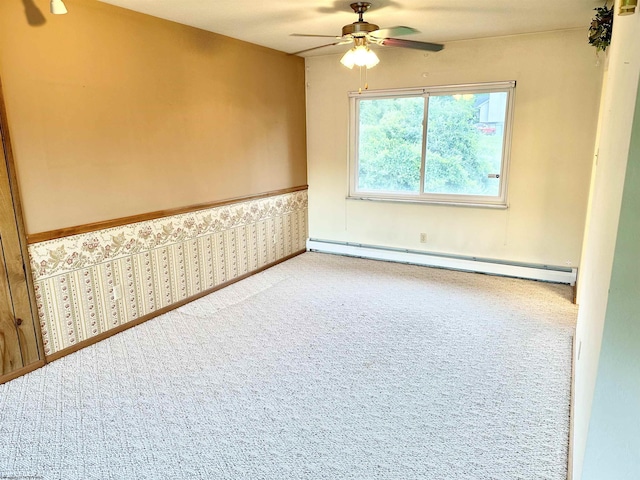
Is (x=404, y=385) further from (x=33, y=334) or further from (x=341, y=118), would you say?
(x=341, y=118)

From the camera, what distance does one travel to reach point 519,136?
165 inches

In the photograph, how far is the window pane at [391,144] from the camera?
4730 millimetres

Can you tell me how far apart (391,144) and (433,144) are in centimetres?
49

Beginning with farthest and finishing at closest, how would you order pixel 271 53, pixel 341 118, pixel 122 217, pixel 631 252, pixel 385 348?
pixel 341 118 < pixel 271 53 < pixel 122 217 < pixel 385 348 < pixel 631 252

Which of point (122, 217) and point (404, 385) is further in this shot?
point (122, 217)

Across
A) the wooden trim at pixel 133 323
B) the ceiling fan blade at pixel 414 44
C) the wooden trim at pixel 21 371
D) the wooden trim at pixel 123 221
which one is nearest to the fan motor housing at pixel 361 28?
the ceiling fan blade at pixel 414 44

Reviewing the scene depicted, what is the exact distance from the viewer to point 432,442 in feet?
6.88

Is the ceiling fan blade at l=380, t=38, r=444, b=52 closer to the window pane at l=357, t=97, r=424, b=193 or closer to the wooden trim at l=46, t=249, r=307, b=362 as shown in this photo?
the window pane at l=357, t=97, r=424, b=193

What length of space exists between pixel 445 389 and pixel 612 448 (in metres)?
1.28

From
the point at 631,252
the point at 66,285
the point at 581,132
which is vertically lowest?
the point at 66,285

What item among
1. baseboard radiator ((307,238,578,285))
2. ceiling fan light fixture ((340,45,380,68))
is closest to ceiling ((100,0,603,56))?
ceiling fan light fixture ((340,45,380,68))

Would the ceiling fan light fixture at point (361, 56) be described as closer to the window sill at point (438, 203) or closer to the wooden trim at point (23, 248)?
the window sill at point (438, 203)

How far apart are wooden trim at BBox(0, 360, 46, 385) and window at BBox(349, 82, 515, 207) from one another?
357 centimetres

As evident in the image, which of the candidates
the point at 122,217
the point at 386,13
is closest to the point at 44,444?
the point at 122,217
